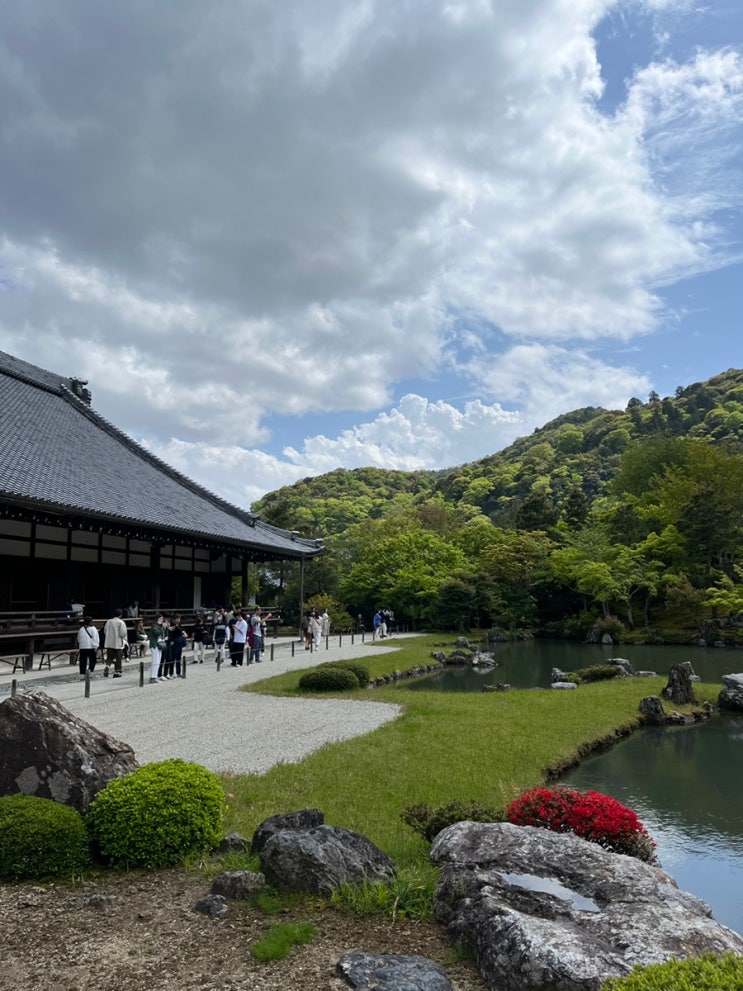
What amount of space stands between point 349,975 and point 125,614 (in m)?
22.0

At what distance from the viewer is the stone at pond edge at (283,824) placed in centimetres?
600

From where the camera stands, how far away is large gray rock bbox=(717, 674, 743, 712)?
1952cm

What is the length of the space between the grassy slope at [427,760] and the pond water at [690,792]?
0.70 m

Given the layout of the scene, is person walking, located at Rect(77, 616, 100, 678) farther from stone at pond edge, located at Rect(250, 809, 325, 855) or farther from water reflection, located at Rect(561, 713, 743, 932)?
stone at pond edge, located at Rect(250, 809, 325, 855)

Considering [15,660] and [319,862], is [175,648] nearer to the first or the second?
[15,660]

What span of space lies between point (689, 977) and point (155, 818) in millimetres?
4473

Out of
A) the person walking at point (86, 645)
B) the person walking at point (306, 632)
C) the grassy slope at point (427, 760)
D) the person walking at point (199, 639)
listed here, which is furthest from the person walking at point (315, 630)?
the person walking at point (86, 645)

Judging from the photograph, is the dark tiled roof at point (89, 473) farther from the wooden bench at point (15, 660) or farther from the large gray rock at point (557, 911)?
the large gray rock at point (557, 911)

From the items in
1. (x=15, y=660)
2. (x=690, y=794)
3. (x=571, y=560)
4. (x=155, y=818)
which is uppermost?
(x=571, y=560)

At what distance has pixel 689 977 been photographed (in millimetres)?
3268

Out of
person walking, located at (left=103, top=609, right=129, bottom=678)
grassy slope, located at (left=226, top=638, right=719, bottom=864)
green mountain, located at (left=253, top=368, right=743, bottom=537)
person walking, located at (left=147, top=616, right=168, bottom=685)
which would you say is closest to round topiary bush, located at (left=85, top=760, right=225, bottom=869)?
grassy slope, located at (left=226, top=638, right=719, bottom=864)

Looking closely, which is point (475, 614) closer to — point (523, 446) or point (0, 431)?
point (0, 431)

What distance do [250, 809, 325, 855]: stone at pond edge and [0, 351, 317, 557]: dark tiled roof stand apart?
13174mm

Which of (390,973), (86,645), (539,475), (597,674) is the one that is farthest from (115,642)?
(539,475)
